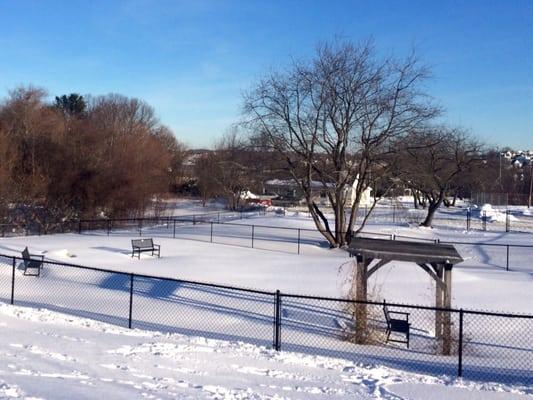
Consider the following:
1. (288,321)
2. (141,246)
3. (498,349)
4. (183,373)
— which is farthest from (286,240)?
(183,373)

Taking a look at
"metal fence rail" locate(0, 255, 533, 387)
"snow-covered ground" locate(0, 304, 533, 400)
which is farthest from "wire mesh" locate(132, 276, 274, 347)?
"snow-covered ground" locate(0, 304, 533, 400)

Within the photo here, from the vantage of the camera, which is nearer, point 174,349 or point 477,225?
point 174,349

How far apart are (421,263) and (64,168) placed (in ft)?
138

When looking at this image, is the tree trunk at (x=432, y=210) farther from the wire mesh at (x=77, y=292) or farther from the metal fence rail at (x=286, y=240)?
the wire mesh at (x=77, y=292)

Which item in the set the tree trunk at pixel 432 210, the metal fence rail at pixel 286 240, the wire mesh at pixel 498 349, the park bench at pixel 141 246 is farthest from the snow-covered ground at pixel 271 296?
the tree trunk at pixel 432 210

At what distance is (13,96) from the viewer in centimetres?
5278

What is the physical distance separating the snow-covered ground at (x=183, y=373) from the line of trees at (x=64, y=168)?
3613cm

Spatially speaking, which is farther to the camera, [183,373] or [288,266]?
[288,266]

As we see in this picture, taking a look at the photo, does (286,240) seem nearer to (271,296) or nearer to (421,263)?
(271,296)

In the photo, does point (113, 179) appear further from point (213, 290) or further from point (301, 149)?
point (213, 290)

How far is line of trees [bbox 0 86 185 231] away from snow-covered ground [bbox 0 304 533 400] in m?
36.1

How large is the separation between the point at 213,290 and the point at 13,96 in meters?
42.8

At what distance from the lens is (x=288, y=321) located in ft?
44.1

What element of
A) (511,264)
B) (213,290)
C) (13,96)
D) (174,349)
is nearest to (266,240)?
(511,264)
